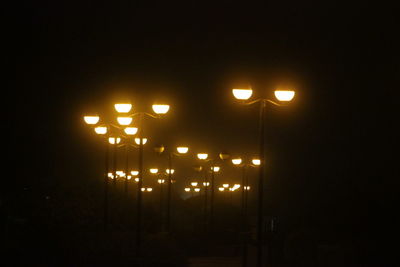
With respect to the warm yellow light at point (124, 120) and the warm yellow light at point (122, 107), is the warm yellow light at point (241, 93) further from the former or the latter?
the warm yellow light at point (124, 120)

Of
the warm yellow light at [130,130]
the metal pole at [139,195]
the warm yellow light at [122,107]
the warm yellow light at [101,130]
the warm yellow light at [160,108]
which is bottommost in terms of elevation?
the metal pole at [139,195]

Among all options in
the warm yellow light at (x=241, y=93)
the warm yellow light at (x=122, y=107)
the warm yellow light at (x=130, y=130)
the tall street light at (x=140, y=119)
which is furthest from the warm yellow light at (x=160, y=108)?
the warm yellow light at (x=241, y=93)

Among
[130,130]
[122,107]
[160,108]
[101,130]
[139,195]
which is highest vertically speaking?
[122,107]

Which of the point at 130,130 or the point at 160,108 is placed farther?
the point at 130,130

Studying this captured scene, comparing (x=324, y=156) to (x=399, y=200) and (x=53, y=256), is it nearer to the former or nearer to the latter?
(x=399, y=200)

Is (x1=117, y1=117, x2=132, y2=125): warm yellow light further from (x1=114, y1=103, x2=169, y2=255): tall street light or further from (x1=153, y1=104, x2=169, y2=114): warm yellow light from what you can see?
(x1=153, y1=104, x2=169, y2=114): warm yellow light

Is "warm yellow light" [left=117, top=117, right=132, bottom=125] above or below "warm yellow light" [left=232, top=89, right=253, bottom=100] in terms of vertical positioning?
above

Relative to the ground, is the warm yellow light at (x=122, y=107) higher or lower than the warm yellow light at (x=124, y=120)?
higher

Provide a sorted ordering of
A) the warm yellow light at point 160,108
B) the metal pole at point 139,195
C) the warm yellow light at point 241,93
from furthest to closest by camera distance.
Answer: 1. the warm yellow light at point 160,108
2. the metal pole at point 139,195
3. the warm yellow light at point 241,93

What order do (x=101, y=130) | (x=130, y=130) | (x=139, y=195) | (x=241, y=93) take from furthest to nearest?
(x=101, y=130) → (x=130, y=130) → (x=139, y=195) → (x=241, y=93)

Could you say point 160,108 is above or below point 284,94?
above

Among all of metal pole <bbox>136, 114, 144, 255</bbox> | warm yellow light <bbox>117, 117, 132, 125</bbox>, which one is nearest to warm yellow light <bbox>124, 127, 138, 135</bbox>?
warm yellow light <bbox>117, 117, 132, 125</bbox>

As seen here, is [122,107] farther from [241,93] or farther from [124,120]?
[241,93]

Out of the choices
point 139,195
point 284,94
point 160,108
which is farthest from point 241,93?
point 139,195
